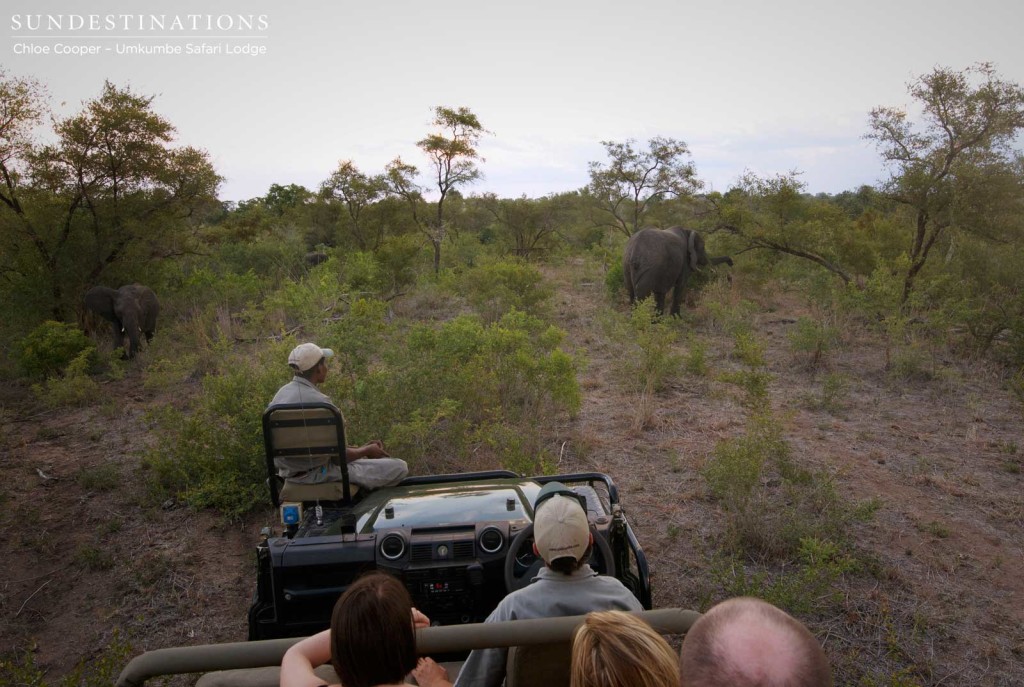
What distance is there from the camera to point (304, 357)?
438 centimetres

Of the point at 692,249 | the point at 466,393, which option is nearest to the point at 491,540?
the point at 466,393

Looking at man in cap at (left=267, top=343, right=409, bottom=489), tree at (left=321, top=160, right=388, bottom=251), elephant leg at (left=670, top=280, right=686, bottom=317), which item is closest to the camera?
man in cap at (left=267, top=343, right=409, bottom=489)

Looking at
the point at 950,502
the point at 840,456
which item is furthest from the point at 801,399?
the point at 950,502

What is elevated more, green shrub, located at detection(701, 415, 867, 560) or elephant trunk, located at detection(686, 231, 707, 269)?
elephant trunk, located at detection(686, 231, 707, 269)

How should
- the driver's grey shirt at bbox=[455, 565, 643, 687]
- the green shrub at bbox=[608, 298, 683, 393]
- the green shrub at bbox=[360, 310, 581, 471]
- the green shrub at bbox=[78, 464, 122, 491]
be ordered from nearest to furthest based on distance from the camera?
the driver's grey shirt at bbox=[455, 565, 643, 687], the green shrub at bbox=[360, 310, 581, 471], the green shrub at bbox=[78, 464, 122, 491], the green shrub at bbox=[608, 298, 683, 393]

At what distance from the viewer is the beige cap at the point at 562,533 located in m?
2.56

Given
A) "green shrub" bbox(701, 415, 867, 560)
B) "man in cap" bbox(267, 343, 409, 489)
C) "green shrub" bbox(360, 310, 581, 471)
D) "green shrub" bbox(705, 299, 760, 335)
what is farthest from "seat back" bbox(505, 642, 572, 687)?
"green shrub" bbox(705, 299, 760, 335)

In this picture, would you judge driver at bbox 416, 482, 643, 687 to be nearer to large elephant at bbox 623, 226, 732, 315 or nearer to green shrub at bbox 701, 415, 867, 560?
green shrub at bbox 701, 415, 867, 560

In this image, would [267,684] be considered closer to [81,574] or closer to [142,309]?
[81,574]

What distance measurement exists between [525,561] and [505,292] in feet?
28.0

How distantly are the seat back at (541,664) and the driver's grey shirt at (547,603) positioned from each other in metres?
0.20

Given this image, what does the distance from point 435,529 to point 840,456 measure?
4.96 m

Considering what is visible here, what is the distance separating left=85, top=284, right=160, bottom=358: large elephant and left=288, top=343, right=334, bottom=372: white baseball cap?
8959mm

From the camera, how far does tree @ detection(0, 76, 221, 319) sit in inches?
471
